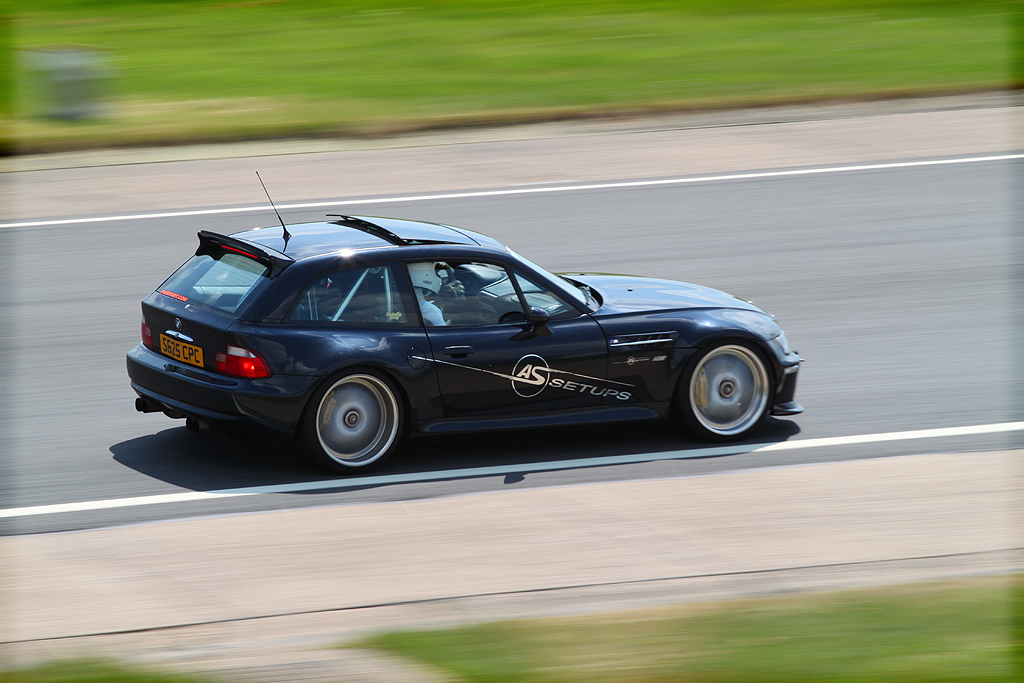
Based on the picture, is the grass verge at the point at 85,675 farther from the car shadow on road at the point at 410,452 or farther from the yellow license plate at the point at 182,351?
the yellow license plate at the point at 182,351

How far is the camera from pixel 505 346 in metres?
7.69

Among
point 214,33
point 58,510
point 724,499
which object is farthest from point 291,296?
point 214,33

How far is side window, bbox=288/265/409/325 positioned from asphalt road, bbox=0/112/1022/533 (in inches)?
36.7

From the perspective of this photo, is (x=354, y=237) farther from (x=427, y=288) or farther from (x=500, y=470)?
(x=500, y=470)

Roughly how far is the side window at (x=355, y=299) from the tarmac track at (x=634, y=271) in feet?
3.01

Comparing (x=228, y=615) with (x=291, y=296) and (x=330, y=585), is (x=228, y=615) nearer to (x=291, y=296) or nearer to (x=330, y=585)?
(x=330, y=585)

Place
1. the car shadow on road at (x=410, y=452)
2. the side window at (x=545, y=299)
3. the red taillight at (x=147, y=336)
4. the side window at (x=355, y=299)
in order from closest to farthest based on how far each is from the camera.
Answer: the side window at (x=355, y=299) < the car shadow on road at (x=410, y=452) < the red taillight at (x=147, y=336) < the side window at (x=545, y=299)

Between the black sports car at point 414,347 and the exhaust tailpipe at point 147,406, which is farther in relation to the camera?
the exhaust tailpipe at point 147,406

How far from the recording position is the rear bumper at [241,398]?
720 centimetres

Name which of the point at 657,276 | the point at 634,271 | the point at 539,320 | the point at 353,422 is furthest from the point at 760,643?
the point at 634,271

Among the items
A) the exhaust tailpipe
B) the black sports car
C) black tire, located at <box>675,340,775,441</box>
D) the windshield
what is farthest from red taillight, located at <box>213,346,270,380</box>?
black tire, located at <box>675,340,775,441</box>

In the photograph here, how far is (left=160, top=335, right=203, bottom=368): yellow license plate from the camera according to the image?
7387mm

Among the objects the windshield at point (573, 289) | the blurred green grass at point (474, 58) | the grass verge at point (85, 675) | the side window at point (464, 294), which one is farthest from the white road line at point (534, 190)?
the grass verge at point (85, 675)

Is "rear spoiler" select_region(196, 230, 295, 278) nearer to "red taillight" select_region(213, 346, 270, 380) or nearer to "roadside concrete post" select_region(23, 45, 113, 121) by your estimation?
"red taillight" select_region(213, 346, 270, 380)
